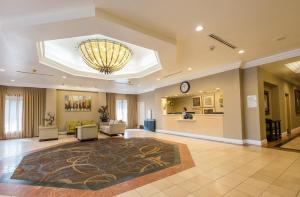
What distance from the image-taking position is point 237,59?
5.23 m

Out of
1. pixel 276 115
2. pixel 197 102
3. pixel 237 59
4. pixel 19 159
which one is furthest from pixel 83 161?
pixel 276 115

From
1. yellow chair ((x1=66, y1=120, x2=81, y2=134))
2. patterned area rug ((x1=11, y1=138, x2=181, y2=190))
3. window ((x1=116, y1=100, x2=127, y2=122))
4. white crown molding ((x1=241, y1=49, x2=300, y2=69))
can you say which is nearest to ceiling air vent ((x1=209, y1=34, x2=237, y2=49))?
white crown molding ((x1=241, y1=49, x2=300, y2=69))

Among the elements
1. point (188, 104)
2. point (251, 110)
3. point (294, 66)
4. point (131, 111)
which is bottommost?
point (131, 111)

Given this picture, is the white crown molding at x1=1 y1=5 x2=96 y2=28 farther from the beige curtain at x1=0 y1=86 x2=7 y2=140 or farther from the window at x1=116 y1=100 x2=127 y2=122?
the window at x1=116 y1=100 x2=127 y2=122

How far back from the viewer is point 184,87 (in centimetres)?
769

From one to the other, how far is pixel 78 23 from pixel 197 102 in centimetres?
720

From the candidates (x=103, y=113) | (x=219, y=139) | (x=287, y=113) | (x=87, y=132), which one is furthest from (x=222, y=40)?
(x=103, y=113)

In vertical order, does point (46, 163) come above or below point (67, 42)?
below

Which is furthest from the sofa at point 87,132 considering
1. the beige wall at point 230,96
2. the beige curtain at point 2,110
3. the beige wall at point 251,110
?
the beige wall at point 251,110

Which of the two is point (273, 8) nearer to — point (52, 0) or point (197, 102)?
point (52, 0)

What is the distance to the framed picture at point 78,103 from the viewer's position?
9.55 meters

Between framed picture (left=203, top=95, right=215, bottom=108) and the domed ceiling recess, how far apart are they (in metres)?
3.60

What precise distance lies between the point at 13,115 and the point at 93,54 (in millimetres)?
6704

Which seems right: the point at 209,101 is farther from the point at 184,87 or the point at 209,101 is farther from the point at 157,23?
the point at 157,23
